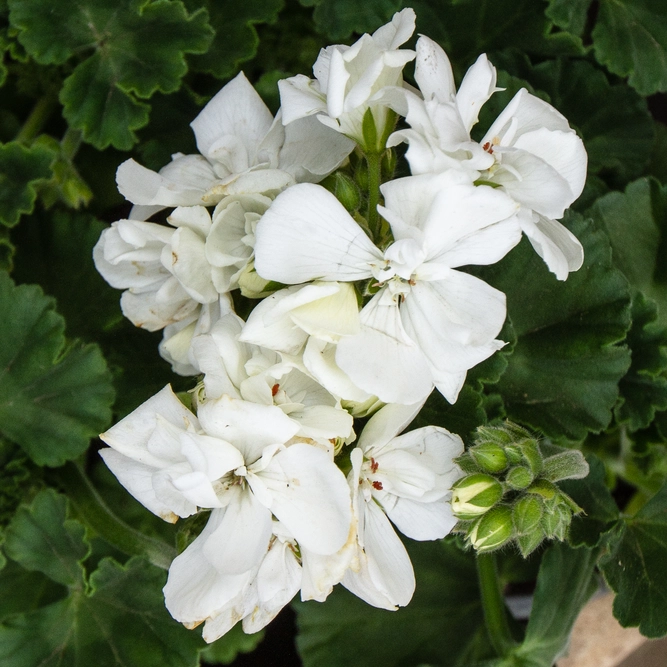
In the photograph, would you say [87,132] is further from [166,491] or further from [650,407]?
[650,407]

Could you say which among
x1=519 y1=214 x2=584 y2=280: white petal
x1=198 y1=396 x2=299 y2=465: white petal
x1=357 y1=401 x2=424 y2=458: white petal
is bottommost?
x1=357 y1=401 x2=424 y2=458: white petal

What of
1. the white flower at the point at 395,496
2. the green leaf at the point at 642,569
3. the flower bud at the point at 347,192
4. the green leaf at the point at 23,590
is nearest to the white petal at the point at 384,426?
the white flower at the point at 395,496

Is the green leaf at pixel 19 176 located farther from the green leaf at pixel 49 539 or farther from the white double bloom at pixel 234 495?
the white double bloom at pixel 234 495

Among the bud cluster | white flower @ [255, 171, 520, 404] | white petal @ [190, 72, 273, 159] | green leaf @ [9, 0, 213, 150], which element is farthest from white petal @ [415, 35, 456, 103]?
green leaf @ [9, 0, 213, 150]

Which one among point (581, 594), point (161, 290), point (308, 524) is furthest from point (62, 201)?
point (581, 594)

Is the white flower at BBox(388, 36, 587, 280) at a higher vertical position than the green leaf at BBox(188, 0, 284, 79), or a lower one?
higher

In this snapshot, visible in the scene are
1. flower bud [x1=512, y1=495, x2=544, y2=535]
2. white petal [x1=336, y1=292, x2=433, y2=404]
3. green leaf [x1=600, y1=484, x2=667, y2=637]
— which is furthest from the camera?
green leaf [x1=600, y1=484, x2=667, y2=637]

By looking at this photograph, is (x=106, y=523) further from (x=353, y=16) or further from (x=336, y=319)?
(x=353, y=16)

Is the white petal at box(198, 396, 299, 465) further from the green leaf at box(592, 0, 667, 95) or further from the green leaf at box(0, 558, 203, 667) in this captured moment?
the green leaf at box(592, 0, 667, 95)
